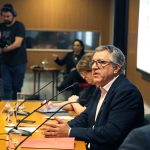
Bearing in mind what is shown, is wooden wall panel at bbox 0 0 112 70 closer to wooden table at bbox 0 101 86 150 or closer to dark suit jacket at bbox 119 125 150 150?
wooden table at bbox 0 101 86 150

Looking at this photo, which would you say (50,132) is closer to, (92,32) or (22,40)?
(22,40)

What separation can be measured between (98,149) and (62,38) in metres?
5.39

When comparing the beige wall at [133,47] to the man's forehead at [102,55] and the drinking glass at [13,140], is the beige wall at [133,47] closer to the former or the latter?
the man's forehead at [102,55]

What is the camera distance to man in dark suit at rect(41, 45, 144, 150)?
2.49m

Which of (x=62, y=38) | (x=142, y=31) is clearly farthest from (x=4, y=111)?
(x=62, y=38)

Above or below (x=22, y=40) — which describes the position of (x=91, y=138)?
below

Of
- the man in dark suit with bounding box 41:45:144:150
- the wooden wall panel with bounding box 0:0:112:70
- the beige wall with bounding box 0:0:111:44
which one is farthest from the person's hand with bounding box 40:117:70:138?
the beige wall with bounding box 0:0:111:44

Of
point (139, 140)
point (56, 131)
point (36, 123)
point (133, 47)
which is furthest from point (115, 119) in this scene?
point (133, 47)

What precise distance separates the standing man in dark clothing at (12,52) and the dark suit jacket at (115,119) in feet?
11.3

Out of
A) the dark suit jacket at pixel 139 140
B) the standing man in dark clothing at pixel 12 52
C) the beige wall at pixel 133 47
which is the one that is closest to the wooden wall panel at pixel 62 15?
the standing man in dark clothing at pixel 12 52

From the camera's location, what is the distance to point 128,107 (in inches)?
99.3

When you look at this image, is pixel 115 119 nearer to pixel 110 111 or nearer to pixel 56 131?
pixel 110 111

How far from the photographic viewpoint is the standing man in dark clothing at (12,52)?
5836mm

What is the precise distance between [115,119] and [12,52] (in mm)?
3721
